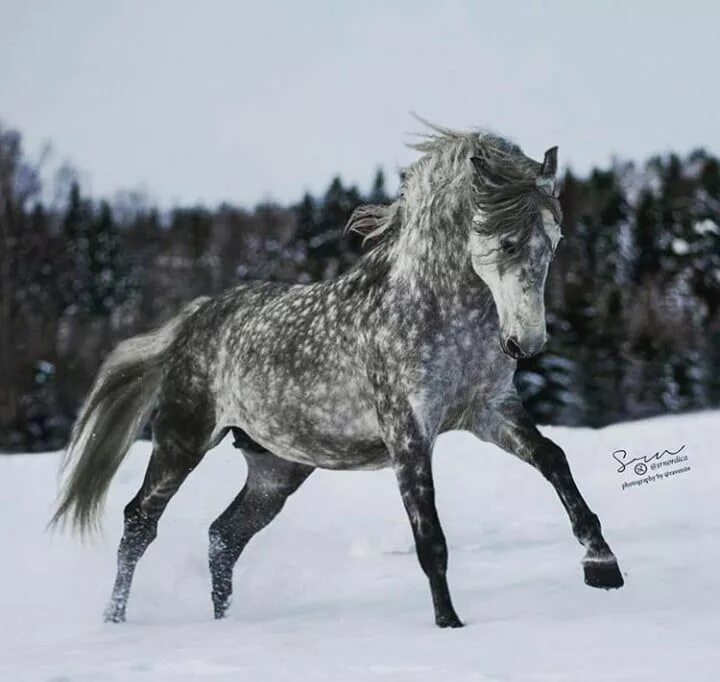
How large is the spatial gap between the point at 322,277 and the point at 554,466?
15494 millimetres

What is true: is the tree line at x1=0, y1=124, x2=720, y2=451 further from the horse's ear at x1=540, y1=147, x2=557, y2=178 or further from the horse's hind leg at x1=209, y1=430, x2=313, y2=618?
the horse's ear at x1=540, y1=147, x2=557, y2=178

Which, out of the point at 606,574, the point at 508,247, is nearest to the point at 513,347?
the point at 508,247

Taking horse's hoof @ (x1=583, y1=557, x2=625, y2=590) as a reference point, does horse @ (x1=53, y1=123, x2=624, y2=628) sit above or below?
above

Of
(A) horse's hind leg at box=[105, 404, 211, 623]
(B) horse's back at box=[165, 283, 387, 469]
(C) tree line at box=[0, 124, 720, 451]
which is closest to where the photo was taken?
(B) horse's back at box=[165, 283, 387, 469]

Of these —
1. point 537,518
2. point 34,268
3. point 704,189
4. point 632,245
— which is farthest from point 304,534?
point 704,189

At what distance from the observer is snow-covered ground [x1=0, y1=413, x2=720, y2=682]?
10.3ft

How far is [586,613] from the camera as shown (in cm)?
369

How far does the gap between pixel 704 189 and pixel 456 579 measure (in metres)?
22.1

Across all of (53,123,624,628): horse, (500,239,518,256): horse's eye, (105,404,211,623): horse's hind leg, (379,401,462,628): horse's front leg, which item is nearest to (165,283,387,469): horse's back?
(53,123,624,628): horse

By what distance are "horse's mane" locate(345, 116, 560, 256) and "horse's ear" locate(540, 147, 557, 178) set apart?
24mm

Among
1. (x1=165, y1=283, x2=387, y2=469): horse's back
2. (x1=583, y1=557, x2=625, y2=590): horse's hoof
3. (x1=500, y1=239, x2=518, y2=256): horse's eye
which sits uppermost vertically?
(x1=500, y1=239, x2=518, y2=256): horse's eye

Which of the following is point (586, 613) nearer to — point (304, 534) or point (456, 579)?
point (456, 579)

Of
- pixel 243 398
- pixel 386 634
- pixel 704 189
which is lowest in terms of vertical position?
pixel 386 634

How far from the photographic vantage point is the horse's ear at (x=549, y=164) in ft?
13.1
